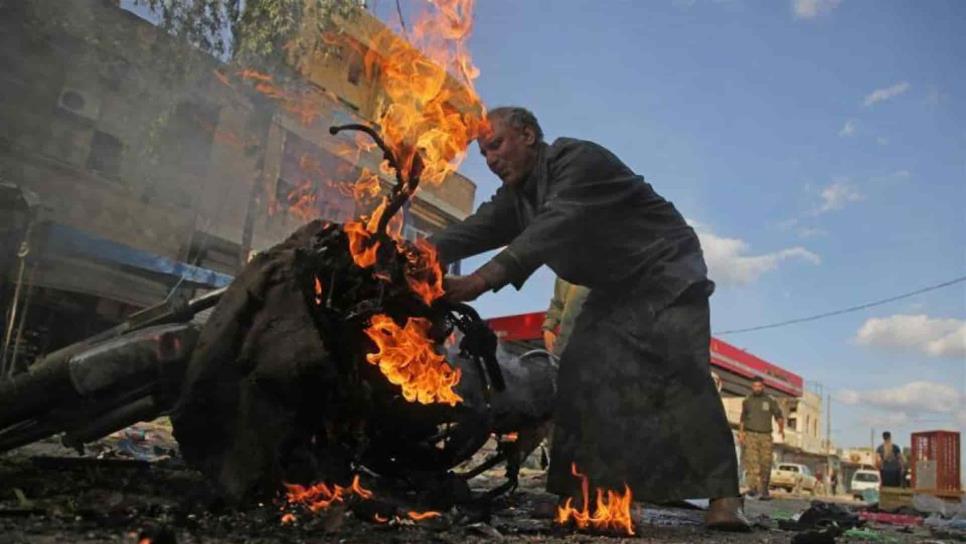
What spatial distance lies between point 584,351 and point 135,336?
2.16 metres

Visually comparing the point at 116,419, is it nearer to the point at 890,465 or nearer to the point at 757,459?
the point at 757,459

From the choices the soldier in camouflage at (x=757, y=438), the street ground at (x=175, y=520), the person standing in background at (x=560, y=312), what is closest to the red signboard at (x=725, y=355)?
the soldier in camouflage at (x=757, y=438)

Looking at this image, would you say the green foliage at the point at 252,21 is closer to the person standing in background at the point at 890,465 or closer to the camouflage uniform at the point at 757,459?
the camouflage uniform at the point at 757,459

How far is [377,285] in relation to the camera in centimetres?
273

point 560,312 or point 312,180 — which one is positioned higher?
point 312,180

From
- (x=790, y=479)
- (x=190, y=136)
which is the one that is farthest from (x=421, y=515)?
(x=790, y=479)

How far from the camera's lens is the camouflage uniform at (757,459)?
11.9 m

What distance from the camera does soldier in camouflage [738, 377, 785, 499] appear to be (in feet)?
39.2

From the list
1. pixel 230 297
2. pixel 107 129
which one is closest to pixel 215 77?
pixel 107 129

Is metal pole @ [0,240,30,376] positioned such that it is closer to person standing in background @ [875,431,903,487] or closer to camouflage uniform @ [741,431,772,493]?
camouflage uniform @ [741,431,772,493]

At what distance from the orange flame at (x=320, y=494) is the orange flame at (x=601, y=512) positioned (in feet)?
3.52

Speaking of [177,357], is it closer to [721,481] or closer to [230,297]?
[230,297]

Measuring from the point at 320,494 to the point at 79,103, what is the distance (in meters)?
14.7

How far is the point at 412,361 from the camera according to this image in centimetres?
297
